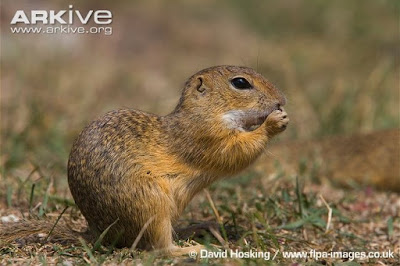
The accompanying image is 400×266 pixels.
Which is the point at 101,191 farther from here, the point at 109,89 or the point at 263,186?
the point at 109,89

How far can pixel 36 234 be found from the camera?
166 inches

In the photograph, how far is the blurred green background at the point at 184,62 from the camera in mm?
7395

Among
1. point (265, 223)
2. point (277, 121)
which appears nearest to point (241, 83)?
point (277, 121)

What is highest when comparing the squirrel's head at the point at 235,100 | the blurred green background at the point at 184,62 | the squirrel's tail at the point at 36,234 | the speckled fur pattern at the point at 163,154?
the blurred green background at the point at 184,62

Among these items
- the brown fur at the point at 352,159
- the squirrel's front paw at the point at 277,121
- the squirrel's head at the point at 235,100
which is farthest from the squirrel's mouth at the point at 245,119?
the brown fur at the point at 352,159

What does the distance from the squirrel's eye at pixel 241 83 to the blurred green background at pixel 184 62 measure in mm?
919

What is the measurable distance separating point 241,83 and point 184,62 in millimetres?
6974

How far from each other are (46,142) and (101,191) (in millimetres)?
3171

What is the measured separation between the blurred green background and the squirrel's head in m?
0.89

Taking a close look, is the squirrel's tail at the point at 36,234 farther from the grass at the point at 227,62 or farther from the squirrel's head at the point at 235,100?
the squirrel's head at the point at 235,100

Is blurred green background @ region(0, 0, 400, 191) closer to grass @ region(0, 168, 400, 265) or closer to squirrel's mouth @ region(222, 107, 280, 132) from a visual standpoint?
grass @ region(0, 168, 400, 265)

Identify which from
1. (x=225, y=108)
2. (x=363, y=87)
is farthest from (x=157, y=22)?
(x=225, y=108)

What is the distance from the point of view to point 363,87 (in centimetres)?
848

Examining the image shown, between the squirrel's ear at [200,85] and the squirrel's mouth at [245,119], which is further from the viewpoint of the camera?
the squirrel's ear at [200,85]
